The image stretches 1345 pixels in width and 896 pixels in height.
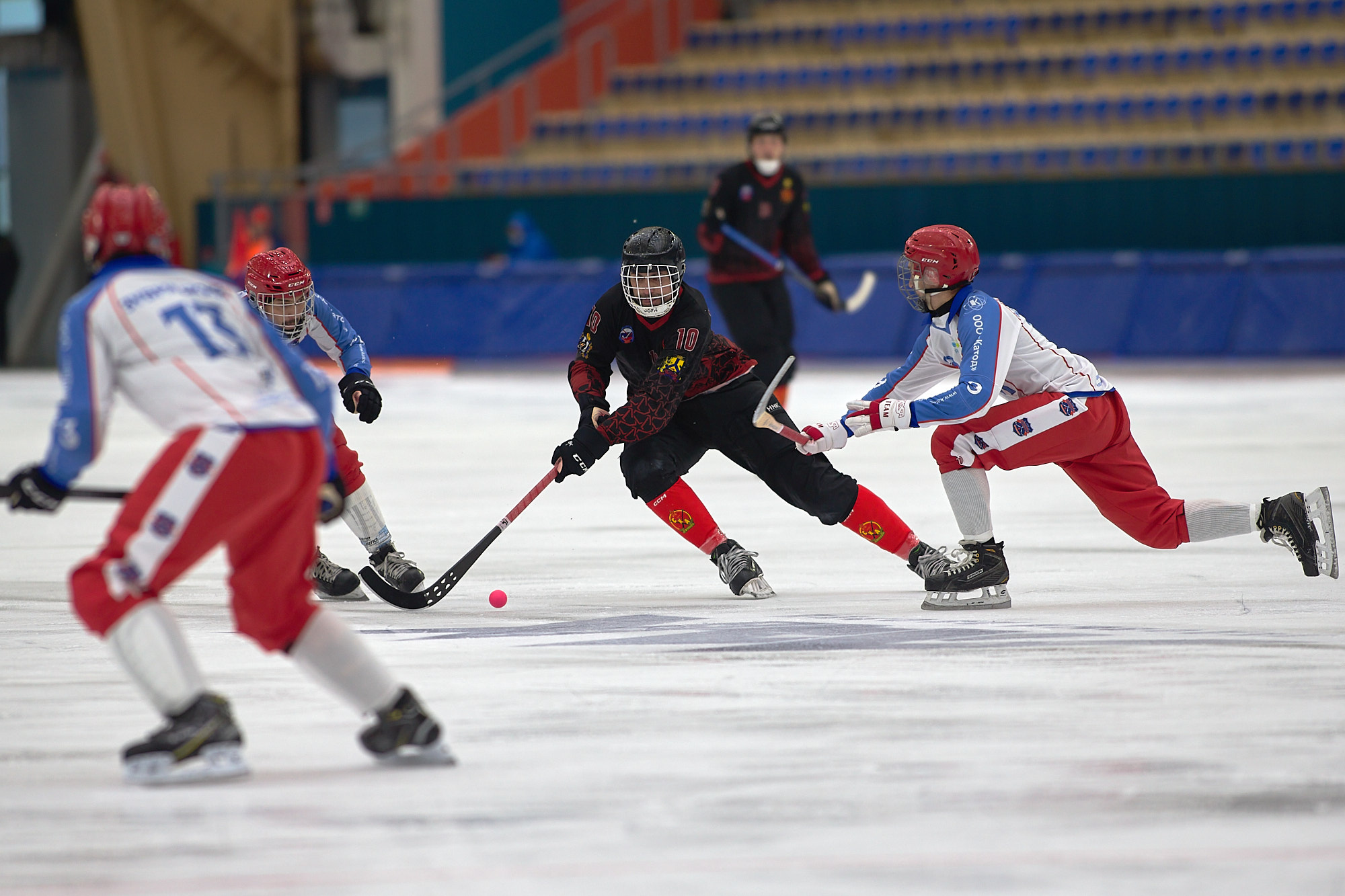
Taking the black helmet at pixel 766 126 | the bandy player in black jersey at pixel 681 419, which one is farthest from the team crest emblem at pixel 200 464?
the black helmet at pixel 766 126

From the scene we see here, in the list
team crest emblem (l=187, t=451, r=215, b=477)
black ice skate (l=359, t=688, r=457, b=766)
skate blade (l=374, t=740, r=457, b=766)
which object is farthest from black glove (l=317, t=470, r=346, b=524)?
skate blade (l=374, t=740, r=457, b=766)

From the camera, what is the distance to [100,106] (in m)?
23.4

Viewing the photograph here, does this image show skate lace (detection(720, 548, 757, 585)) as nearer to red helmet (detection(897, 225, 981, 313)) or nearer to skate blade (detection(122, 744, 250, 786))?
red helmet (detection(897, 225, 981, 313))

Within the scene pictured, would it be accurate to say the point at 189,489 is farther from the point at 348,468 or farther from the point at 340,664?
the point at 348,468

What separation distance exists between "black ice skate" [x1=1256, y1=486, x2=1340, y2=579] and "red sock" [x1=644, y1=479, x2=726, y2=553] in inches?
70.0

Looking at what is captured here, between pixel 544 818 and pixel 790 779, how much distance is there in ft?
1.76

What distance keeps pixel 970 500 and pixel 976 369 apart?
0.51 metres

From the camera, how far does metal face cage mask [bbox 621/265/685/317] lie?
5.97 metres

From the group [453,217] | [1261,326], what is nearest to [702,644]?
[1261,326]

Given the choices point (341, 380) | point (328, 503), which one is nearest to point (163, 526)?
point (328, 503)

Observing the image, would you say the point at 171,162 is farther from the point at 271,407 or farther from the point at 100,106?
the point at 271,407

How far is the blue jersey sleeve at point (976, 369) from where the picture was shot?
5707 mm

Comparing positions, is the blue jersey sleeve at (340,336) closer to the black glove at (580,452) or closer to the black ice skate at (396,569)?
the black ice skate at (396,569)

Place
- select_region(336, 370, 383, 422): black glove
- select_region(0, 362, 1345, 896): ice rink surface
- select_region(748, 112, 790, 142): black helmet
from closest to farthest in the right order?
select_region(0, 362, 1345, 896): ice rink surface < select_region(336, 370, 383, 422): black glove < select_region(748, 112, 790, 142): black helmet
